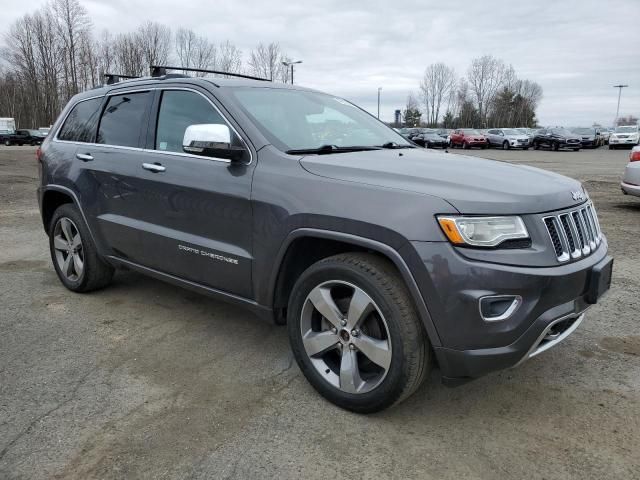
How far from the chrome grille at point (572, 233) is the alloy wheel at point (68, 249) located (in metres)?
3.75

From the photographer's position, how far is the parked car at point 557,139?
116 feet

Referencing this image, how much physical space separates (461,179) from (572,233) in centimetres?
61

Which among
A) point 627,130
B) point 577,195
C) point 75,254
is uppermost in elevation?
point 627,130

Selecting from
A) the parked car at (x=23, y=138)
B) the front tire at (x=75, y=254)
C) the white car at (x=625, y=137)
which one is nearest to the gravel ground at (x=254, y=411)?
the front tire at (x=75, y=254)

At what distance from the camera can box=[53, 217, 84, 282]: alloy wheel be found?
4.67m

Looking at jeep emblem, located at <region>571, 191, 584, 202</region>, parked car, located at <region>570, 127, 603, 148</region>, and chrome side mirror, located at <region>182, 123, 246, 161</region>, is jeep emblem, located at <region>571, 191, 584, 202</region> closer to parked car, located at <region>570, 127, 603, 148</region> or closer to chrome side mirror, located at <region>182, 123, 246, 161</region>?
chrome side mirror, located at <region>182, 123, 246, 161</region>

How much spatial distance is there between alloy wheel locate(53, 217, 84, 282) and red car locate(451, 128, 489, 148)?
39.0 meters

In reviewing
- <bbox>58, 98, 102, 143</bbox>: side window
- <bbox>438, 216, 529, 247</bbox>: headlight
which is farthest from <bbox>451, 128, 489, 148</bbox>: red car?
<bbox>438, 216, 529, 247</bbox>: headlight

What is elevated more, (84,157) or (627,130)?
(627,130)

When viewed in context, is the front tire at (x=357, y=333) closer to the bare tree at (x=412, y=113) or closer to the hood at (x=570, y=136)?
the hood at (x=570, y=136)

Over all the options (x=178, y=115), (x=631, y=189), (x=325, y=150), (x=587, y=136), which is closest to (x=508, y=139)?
(x=587, y=136)

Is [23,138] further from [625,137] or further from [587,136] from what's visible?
[625,137]

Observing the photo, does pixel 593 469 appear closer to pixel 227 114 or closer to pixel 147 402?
pixel 147 402

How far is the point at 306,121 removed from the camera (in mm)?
3590
